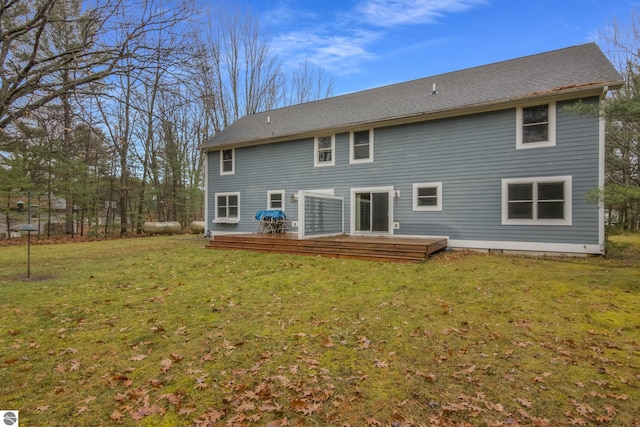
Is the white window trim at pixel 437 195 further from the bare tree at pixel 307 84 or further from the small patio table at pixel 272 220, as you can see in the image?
the bare tree at pixel 307 84

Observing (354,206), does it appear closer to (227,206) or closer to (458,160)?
(458,160)

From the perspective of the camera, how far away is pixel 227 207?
1470 centimetres

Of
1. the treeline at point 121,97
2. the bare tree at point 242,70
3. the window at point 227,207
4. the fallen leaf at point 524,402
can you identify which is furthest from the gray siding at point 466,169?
the bare tree at point 242,70

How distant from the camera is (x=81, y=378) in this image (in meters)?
2.64

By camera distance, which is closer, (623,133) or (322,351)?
(322,351)

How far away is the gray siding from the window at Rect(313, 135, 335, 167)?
0.20m

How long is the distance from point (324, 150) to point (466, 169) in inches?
206

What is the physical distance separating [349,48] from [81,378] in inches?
614

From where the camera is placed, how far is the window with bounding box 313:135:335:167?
12.1m

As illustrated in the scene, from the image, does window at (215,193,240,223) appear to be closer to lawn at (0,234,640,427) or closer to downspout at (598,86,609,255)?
lawn at (0,234,640,427)

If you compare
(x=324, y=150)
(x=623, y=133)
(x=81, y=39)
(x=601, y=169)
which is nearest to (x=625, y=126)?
(x=623, y=133)

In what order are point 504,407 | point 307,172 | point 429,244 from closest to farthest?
1. point 504,407
2. point 429,244
3. point 307,172

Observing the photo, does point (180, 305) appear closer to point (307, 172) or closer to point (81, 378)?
point (81, 378)

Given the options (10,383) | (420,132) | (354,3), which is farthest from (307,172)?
(10,383)
